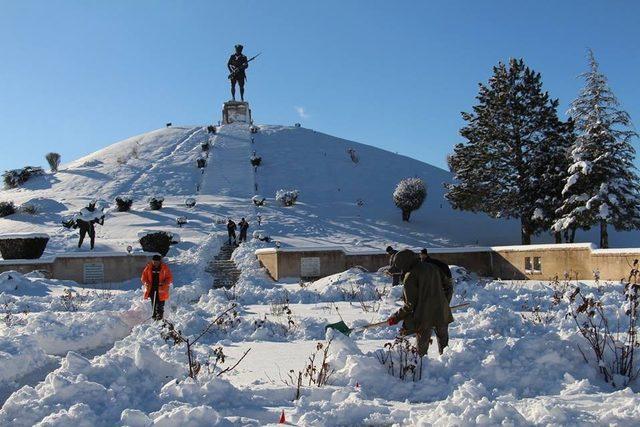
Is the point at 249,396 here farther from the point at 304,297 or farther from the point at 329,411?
the point at 304,297

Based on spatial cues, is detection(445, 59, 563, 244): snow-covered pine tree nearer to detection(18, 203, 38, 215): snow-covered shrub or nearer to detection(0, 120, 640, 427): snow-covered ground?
detection(0, 120, 640, 427): snow-covered ground

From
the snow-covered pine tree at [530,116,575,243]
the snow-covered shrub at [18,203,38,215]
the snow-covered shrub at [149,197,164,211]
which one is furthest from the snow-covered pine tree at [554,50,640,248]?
the snow-covered shrub at [18,203,38,215]

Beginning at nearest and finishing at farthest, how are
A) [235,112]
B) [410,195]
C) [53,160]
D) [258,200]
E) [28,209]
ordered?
1. [410,195]
2. [28,209]
3. [258,200]
4. [53,160]
5. [235,112]

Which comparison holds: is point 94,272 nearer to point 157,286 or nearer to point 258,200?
point 157,286

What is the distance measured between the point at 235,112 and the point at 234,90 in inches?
118

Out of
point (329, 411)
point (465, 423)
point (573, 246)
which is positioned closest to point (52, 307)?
point (329, 411)

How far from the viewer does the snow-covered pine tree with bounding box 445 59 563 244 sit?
27.0 metres

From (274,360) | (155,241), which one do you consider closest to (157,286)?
(274,360)

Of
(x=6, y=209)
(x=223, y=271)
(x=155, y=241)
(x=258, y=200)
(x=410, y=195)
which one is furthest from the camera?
(x=258, y=200)

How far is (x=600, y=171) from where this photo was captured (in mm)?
23375

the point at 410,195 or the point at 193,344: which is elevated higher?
the point at 410,195

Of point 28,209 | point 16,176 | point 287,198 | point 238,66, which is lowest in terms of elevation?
point 28,209

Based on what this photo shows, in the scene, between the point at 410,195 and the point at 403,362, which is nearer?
the point at 403,362

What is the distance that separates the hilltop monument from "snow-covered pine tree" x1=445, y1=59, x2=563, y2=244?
29.5 m
